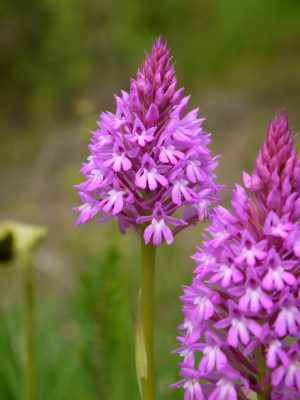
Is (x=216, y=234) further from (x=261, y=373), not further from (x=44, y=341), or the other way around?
(x=44, y=341)

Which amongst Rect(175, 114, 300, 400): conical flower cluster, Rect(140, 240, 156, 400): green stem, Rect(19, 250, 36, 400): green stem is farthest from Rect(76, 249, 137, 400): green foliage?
Rect(175, 114, 300, 400): conical flower cluster

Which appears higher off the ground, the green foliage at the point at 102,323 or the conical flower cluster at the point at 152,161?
the conical flower cluster at the point at 152,161

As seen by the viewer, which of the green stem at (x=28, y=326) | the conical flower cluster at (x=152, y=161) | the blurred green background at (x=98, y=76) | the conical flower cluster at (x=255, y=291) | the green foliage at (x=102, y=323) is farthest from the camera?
the blurred green background at (x=98, y=76)

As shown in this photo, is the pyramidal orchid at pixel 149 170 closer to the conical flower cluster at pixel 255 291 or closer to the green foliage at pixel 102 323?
the conical flower cluster at pixel 255 291

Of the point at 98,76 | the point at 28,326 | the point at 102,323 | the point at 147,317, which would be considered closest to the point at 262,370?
the point at 147,317

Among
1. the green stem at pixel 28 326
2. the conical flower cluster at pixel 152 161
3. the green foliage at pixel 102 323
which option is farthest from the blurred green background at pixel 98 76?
the conical flower cluster at pixel 152 161


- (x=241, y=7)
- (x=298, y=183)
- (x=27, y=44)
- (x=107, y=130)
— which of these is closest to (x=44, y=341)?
(x=107, y=130)

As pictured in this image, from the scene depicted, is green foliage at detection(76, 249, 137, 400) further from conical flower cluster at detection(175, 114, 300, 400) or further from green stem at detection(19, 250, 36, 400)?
conical flower cluster at detection(175, 114, 300, 400)
